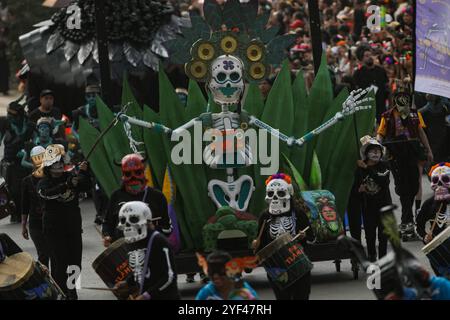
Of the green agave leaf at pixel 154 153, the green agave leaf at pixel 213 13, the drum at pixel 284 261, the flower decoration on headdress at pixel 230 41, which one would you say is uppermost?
the green agave leaf at pixel 213 13

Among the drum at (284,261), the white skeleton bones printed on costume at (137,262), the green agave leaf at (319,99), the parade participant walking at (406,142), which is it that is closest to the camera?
the white skeleton bones printed on costume at (137,262)

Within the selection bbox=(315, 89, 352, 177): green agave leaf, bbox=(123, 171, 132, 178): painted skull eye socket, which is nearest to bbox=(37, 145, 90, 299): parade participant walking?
bbox=(123, 171, 132, 178): painted skull eye socket

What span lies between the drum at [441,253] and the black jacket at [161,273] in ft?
8.87

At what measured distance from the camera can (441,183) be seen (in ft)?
52.0

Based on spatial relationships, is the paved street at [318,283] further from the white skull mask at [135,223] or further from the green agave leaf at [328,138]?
the white skull mask at [135,223]

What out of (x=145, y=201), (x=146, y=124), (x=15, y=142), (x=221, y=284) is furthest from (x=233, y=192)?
(x=15, y=142)

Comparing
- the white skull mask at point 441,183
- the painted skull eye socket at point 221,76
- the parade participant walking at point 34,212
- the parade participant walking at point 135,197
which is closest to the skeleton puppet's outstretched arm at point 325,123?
the painted skull eye socket at point 221,76

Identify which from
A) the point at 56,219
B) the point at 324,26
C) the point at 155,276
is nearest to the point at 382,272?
the point at 155,276

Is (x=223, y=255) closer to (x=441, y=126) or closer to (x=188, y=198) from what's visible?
(x=188, y=198)

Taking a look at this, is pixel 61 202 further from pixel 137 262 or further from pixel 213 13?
pixel 213 13

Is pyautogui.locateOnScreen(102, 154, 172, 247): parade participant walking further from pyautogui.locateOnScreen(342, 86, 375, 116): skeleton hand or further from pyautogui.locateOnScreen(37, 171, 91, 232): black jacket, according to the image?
pyautogui.locateOnScreen(342, 86, 375, 116): skeleton hand

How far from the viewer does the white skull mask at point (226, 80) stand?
17031 mm

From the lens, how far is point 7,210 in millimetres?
17234

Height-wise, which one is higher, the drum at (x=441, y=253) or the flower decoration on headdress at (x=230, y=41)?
the flower decoration on headdress at (x=230, y=41)
